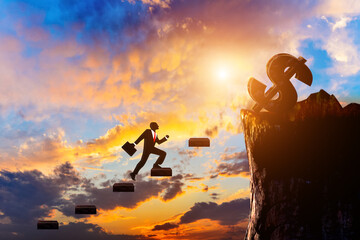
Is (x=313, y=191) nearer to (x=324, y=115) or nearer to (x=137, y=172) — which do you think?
(x=324, y=115)

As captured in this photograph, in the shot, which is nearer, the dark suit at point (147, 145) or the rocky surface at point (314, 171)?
the rocky surface at point (314, 171)

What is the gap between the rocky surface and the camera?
16.8ft

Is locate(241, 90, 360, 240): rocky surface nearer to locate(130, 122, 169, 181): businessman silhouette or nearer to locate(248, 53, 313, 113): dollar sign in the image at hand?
locate(248, 53, 313, 113): dollar sign

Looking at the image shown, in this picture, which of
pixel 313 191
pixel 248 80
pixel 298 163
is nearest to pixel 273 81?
pixel 248 80

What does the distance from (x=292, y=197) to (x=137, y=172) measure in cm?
664

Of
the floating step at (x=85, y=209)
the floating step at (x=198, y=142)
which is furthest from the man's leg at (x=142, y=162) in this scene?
the floating step at (x=198, y=142)

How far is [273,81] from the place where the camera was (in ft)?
21.1

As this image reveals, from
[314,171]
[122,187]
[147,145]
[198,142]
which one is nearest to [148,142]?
[147,145]

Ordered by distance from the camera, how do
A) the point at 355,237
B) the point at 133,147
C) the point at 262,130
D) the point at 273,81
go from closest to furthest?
the point at 355,237 → the point at 262,130 → the point at 273,81 → the point at 133,147

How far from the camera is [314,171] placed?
5.25 m

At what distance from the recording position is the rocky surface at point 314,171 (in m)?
5.13

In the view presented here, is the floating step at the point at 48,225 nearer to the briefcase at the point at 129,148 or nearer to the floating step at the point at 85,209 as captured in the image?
the floating step at the point at 85,209

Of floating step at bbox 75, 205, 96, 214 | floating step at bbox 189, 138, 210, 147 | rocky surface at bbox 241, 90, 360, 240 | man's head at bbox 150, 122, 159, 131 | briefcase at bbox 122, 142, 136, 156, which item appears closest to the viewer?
rocky surface at bbox 241, 90, 360, 240

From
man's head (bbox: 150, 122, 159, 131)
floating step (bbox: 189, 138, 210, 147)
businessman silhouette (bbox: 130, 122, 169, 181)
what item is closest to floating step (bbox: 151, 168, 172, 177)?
businessman silhouette (bbox: 130, 122, 169, 181)
